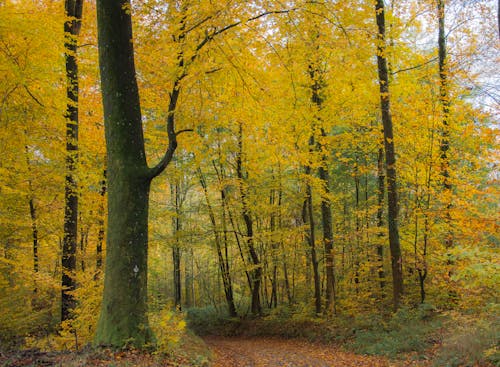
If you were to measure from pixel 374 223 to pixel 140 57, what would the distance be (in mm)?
12717

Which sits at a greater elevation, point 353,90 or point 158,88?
point 353,90

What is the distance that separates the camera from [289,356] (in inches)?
374

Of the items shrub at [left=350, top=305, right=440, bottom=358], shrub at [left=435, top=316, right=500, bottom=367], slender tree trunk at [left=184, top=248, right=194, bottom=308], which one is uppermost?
shrub at [left=435, top=316, right=500, bottom=367]

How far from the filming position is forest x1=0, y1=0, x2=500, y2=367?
581 centimetres

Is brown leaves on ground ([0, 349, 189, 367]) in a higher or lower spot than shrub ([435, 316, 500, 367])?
higher

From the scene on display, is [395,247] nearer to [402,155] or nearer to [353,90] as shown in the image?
[402,155]

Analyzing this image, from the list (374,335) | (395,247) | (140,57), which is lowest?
(374,335)

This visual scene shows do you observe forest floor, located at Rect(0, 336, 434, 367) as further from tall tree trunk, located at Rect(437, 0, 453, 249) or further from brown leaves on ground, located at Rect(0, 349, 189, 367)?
tall tree trunk, located at Rect(437, 0, 453, 249)

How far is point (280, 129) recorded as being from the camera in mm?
10070

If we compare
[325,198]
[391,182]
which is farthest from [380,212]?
[391,182]

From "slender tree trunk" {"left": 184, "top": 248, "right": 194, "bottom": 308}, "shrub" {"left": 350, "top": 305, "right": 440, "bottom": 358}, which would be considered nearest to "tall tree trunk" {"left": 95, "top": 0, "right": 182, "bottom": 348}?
"shrub" {"left": 350, "top": 305, "right": 440, "bottom": 358}

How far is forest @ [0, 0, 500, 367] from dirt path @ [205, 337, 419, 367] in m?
0.11

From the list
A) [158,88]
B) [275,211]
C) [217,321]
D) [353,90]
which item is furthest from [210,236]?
[158,88]

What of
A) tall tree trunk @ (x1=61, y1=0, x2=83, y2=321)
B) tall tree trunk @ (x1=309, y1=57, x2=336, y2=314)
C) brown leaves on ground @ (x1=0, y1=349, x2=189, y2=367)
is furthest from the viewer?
tall tree trunk @ (x1=309, y1=57, x2=336, y2=314)
